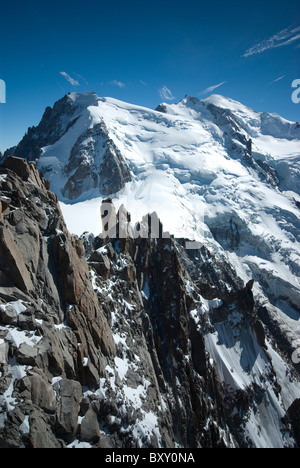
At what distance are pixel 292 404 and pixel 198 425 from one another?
38940 mm

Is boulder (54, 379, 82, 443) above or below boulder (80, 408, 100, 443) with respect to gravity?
above

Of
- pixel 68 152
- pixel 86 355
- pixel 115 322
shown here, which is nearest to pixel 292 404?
pixel 115 322

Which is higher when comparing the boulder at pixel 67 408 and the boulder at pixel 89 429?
the boulder at pixel 67 408

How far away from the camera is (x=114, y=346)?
136 ft

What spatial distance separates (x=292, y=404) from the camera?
75.8m

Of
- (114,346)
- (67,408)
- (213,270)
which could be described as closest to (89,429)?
(67,408)

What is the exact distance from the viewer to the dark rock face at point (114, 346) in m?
23.9

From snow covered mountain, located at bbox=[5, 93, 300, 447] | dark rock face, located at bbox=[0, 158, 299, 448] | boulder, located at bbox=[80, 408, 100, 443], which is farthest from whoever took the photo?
snow covered mountain, located at bbox=[5, 93, 300, 447]

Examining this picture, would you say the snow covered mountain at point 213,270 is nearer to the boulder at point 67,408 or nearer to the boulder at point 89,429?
the boulder at point 89,429

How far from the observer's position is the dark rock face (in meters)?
23.9

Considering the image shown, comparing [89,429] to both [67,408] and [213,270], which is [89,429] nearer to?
[67,408]

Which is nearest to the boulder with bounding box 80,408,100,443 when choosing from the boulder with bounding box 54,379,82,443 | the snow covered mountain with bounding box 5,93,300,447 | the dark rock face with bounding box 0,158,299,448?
the dark rock face with bounding box 0,158,299,448

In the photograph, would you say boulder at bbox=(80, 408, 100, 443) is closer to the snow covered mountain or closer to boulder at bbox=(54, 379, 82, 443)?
boulder at bbox=(54, 379, 82, 443)

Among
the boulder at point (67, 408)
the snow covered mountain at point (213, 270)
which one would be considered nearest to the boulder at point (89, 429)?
the boulder at point (67, 408)
